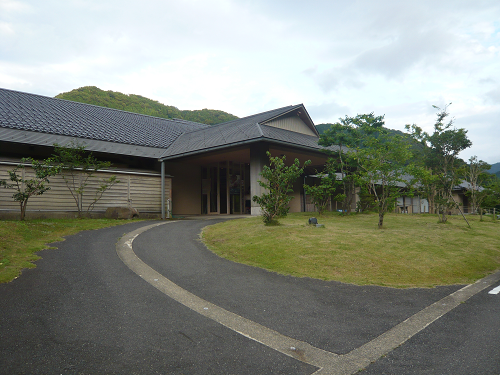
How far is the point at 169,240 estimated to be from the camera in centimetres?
955

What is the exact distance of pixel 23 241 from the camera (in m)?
8.28

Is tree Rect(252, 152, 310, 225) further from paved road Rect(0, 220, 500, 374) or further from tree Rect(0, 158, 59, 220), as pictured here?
tree Rect(0, 158, 59, 220)

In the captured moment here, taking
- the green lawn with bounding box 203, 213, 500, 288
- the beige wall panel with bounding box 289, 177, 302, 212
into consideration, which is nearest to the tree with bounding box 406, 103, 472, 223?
the beige wall panel with bounding box 289, 177, 302, 212

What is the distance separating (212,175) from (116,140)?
21.6 feet

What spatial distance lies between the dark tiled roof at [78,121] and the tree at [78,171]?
1.93 m

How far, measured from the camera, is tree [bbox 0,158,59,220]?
1195cm

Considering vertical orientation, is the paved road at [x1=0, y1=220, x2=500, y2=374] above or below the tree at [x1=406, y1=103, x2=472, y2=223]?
below

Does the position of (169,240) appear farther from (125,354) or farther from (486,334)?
(486,334)

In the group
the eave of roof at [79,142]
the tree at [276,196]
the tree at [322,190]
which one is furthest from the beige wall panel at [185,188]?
the tree at [276,196]

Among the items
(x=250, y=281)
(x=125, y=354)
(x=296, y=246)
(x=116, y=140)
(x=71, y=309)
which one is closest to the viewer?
(x=125, y=354)

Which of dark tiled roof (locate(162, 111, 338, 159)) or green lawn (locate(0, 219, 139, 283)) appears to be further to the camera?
dark tiled roof (locate(162, 111, 338, 159))

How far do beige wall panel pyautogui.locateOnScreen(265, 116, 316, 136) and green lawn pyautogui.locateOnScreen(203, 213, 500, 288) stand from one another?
871 cm

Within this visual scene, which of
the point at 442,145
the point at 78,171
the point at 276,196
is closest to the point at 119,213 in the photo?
the point at 78,171

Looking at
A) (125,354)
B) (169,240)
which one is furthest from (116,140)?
(125,354)
